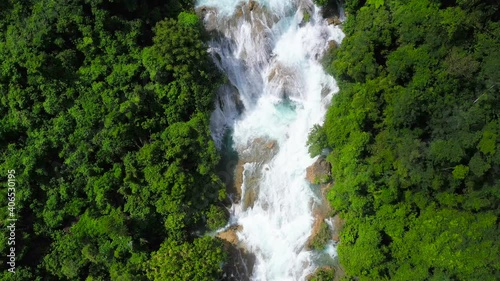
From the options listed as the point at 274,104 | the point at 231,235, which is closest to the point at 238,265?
the point at 231,235

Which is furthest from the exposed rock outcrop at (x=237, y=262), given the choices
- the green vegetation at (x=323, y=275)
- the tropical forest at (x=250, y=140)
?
the green vegetation at (x=323, y=275)

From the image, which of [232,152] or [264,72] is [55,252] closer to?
[232,152]

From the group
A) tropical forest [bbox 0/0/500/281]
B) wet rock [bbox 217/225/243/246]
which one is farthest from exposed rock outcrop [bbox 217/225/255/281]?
tropical forest [bbox 0/0/500/281]

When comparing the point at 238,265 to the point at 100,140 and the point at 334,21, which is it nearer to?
the point at 100,140

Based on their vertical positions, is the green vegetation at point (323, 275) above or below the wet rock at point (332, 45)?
below

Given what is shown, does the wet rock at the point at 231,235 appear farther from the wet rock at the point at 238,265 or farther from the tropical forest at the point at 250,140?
the wet rock at the point at 238,265

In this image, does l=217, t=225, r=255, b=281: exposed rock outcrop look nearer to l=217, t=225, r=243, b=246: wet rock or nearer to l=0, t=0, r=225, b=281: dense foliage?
l=217, t=225, r=243, b=246: wet rock

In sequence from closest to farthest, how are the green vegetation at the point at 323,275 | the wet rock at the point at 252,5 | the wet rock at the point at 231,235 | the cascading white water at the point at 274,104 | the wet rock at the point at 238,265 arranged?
the green vegetation at the point at 323,275, the cascading white water at the point at 274,104, the wet rock at the point at 238,265, the wet rock at the point at 231,235, the wet rock at the point at 252,5
